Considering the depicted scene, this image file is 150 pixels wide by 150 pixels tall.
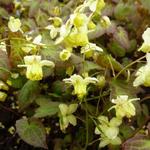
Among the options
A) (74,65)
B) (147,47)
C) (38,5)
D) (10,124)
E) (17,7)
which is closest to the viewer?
(147,47)

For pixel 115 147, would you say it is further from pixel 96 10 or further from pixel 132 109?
pixel 96 10

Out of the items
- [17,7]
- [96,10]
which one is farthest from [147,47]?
[17,7]

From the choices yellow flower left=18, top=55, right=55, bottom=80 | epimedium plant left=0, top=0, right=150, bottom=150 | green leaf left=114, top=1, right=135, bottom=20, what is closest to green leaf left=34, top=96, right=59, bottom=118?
epimedium plant left=0, top=0, right=150, bottom=150

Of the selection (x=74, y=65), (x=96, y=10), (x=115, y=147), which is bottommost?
(x=115, y=147)

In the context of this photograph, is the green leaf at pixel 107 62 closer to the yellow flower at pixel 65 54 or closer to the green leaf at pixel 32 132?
the yellow flower at pixel 65 54

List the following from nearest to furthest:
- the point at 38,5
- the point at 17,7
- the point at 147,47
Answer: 1. the point at 147,47
2. the point at 38,5
3. the point at 17,7

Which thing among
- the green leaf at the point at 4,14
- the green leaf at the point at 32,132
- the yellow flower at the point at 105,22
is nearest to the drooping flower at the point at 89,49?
the yellow flower at the point at 105,22

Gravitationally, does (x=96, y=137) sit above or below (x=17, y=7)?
below
